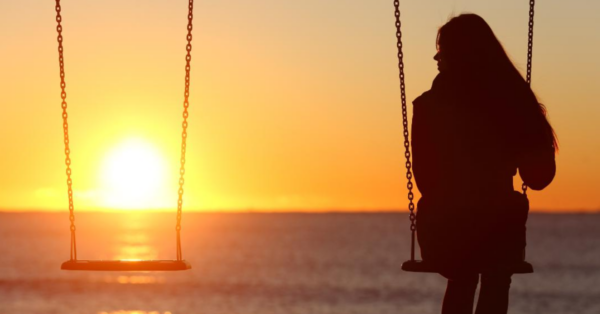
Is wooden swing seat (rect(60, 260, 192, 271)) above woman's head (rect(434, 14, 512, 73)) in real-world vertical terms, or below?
below

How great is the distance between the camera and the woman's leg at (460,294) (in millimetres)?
7105

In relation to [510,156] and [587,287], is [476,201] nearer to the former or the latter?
[510,156]

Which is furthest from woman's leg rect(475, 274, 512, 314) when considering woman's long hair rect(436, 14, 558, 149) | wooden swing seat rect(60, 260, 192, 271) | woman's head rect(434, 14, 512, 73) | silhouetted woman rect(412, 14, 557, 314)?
wooden swing seat rect(60, 260, 192, 271)

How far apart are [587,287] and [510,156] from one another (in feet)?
143

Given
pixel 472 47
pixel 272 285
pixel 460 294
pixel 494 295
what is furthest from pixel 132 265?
pixel 272 285

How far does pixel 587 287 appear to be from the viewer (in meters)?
48.8

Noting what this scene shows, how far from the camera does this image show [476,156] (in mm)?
6883

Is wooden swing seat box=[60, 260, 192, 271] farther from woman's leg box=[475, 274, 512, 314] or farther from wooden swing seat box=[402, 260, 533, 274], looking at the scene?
woman's leg box=[475, 274, 512, 314]

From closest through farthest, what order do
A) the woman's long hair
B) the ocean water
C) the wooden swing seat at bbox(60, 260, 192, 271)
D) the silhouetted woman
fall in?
the silhouetted woman, the woman's long hair, the wooden swing seat at bbox(60, 260, 192, 271), the ocean water

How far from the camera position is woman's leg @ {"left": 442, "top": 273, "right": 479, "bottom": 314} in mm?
7105

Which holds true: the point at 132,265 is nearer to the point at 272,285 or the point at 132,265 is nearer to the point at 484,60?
the point at 484,60

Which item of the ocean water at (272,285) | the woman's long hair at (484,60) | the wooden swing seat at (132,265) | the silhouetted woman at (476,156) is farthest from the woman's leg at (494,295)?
the ocean water at (272,285)

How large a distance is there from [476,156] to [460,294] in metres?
0.87

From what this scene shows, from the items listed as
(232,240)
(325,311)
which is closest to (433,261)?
(325,311)
